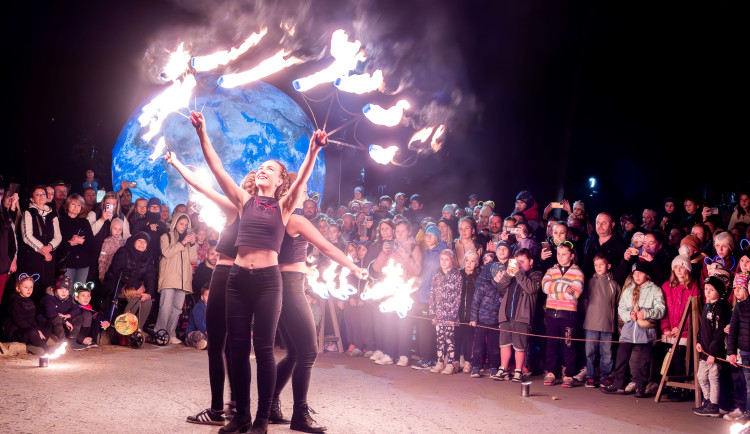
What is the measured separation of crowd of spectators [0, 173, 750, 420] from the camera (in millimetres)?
8062

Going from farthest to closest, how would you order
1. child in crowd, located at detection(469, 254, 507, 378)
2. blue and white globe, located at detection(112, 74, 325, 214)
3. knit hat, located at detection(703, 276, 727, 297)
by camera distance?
blue and white globe, located at detection(112, 74, 325, 214), child in crowd, located at detection(469, 254, 507, 378), knit hat, located at detection(703, 276, 727, 297)

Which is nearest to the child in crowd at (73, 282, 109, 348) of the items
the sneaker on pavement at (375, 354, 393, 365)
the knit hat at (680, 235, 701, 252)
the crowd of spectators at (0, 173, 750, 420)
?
the crowd of spectators at (0, 173, 750, 420)

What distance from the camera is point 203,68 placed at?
7262mm

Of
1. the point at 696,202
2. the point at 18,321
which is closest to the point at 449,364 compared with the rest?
the point at 696,202

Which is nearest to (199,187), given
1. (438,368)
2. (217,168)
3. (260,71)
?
(217,168)

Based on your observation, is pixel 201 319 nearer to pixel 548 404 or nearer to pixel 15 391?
pixel 15 391

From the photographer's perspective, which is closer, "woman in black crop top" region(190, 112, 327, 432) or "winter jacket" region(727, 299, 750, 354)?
"woman in black crop top" region(190, 112, 327, 432)

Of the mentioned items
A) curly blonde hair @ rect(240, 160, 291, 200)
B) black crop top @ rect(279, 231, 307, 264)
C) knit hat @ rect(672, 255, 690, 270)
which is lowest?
black crop top @ rect(279, 231, 307, 264)

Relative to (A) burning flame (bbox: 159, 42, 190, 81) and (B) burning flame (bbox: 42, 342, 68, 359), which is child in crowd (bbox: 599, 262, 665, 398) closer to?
(A) burning flame (bbox: 159, 42, 190, 81)

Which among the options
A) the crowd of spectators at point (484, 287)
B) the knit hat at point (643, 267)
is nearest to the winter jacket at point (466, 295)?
the crowd of spectators at point (484, 287)

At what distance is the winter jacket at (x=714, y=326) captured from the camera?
23.7 ft

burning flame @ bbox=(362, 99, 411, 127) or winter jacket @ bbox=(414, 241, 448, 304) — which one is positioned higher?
burning flame @ bbox=(362, 99, 411, 127)

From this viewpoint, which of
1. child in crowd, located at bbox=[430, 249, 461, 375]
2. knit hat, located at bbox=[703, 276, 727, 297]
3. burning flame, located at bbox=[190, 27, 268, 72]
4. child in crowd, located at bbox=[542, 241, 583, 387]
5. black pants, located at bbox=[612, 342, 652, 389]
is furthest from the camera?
child in crowd, located at bbox=[430, 249, 461, 375]

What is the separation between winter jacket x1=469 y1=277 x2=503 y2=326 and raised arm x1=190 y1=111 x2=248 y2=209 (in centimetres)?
493
